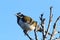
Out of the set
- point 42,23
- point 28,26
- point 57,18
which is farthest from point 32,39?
point 28,26

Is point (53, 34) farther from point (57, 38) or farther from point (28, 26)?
point (28, 26)

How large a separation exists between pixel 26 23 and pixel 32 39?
2866mm

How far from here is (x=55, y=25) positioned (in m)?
3.31

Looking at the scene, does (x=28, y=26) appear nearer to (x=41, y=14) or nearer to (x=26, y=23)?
(x=26, y=23)

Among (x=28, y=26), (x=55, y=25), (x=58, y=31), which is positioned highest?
(x=55, y=25)

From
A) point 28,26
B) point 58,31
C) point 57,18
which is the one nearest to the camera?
point 57,18

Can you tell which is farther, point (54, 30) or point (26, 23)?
point (26, 23)

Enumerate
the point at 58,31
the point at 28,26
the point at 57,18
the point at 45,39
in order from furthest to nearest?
the point at 28,26 < the point at 58,31 < the point at 57,18 < the point at 45,39

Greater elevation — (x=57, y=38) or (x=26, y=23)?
(x=57, y=38)

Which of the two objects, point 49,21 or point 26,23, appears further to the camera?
point 26,23

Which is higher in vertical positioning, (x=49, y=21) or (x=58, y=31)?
(x=49, y=21)

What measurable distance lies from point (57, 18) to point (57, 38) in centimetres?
36

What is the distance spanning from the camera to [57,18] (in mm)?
3359

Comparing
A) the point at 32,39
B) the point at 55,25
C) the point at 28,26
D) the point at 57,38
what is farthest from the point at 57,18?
the point at 28,26
